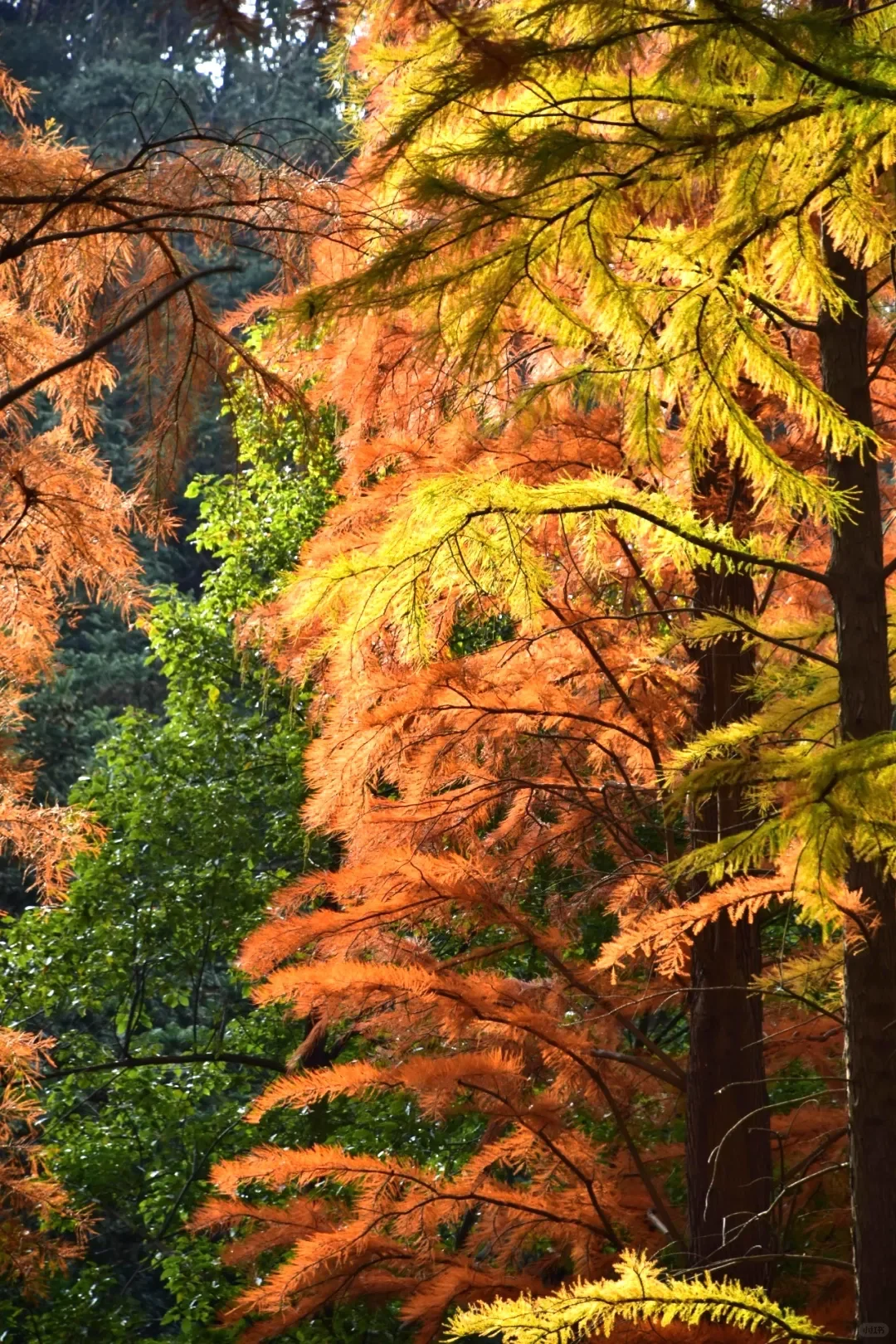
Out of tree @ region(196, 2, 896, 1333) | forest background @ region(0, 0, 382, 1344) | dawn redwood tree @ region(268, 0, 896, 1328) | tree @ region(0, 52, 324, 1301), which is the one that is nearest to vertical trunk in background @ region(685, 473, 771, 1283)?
tree @ region(196, 2, 896, 1333)

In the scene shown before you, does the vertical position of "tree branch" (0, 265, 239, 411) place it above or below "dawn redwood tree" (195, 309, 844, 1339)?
above

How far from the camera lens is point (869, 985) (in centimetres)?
296

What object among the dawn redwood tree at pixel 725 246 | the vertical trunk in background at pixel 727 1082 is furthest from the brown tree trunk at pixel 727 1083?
the dawn redwood tree at pixel 725 246

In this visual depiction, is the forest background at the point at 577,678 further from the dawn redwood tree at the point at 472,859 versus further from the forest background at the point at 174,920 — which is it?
the forest background at the point at 174,920

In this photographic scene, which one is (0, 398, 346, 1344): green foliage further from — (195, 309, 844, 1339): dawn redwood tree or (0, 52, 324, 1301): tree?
(195, 309, 844, 1339): dawn redwood tree

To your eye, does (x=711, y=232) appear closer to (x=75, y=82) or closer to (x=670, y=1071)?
(x=670, y=1071)

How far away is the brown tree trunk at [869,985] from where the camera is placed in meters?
2.92

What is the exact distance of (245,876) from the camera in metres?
9.95

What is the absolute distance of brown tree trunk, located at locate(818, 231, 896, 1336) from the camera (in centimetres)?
292

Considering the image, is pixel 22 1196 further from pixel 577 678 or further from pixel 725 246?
pixel 725 246

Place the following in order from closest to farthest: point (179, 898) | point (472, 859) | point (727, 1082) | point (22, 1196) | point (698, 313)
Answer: point (698, 313) → point (727, 1082) → point (472, 859) → point (22, 1196) → point (179, 898)

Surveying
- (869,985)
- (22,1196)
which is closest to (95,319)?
(869,985)

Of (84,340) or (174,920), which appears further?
(174,920)

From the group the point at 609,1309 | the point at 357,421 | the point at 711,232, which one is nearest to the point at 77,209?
the point at 357,421
